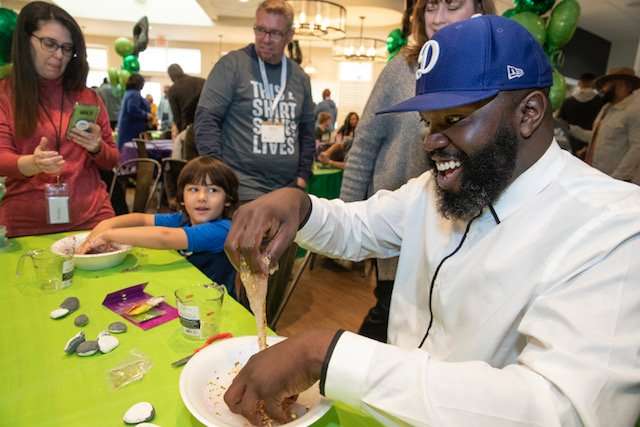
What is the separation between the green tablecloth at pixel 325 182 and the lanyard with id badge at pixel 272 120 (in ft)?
4.96

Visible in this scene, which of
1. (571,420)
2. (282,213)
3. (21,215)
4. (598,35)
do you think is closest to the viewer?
(571,420)

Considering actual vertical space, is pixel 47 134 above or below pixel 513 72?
below

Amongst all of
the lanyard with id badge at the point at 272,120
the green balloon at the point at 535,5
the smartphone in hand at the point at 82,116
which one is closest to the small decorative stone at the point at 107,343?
the smartphone in hand at the point at 82,116

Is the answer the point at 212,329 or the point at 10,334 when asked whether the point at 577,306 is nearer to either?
the point at 212,329

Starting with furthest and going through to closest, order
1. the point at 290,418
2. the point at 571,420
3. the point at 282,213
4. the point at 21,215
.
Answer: the point at 21,215, the point at 282,213, the point at 290,418, the point at 571,420

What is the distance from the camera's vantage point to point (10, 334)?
0.99 meters

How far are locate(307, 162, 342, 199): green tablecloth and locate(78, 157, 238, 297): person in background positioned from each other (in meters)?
2.04

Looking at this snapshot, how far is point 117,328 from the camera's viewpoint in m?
1.02

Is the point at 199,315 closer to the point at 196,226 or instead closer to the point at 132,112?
the point at 196,226

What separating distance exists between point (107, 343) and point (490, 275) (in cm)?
85

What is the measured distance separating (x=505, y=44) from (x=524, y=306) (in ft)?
1.55

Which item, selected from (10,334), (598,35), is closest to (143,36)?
(10,334)

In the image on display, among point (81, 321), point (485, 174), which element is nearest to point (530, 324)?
point (485, 174)

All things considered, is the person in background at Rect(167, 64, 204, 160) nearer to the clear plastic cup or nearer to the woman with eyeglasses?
the woman with eyeglasses
